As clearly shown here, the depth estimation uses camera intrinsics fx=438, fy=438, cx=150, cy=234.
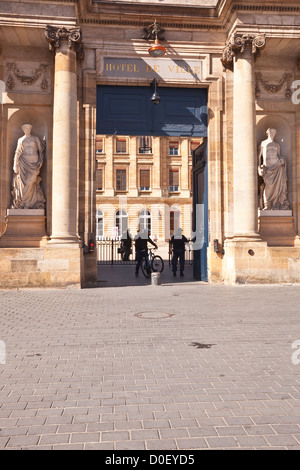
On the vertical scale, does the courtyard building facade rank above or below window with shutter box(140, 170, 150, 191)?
below

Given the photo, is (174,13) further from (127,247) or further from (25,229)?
(127,247)

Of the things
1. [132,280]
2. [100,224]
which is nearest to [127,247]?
[132,280]

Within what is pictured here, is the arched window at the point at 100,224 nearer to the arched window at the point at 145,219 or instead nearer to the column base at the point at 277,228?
the arched window at the point at 145,219

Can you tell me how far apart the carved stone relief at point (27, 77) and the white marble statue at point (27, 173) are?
1198 millimetres

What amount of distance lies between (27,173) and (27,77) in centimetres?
295

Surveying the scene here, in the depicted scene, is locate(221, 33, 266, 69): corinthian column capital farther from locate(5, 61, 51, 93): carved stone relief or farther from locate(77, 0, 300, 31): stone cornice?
locate(5, 61, 51, 93): carved stone relief

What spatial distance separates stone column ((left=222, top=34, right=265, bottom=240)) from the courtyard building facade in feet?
0.10

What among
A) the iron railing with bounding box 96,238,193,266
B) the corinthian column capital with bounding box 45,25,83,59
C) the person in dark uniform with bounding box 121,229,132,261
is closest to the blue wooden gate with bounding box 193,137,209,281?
the corinthian column capital with bounding box 45,25,83,59

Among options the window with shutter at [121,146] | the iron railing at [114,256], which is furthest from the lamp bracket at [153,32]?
the window with shutter at [121,146]

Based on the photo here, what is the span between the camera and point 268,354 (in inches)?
197

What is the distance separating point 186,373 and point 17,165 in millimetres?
10202

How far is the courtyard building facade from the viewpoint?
12.4 meters

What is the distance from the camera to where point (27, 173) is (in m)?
13.0

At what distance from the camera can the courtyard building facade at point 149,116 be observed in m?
12.4
